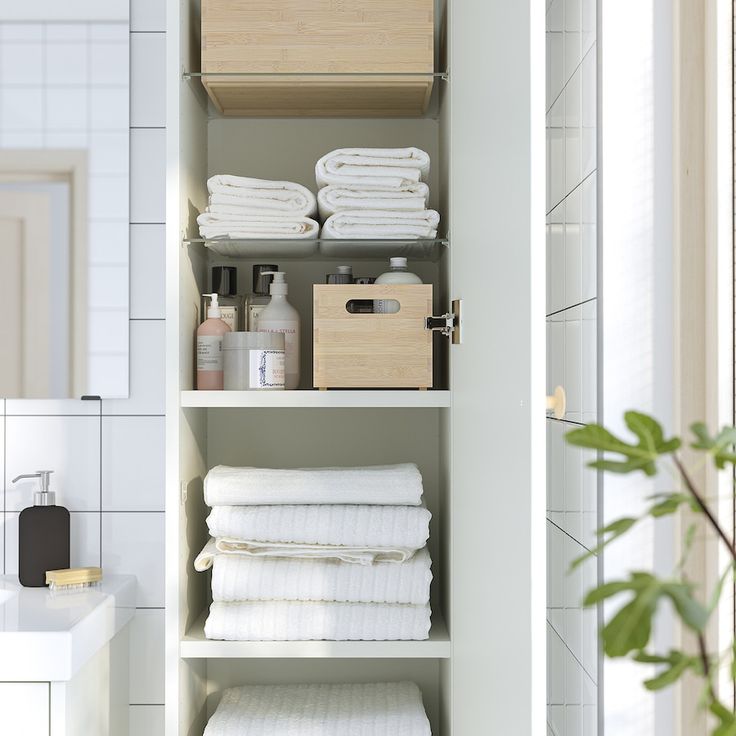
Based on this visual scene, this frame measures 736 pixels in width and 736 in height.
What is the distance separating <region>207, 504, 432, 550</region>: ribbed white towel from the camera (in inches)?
52.2

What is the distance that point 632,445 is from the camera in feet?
1.15

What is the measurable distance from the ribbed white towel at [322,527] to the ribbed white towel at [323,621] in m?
0.10

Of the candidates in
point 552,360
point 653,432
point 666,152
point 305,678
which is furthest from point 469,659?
point 653,432

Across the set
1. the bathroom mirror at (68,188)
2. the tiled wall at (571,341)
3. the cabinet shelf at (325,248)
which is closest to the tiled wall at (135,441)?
the bathroom mirror at (68,188)

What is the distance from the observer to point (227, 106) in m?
1.51

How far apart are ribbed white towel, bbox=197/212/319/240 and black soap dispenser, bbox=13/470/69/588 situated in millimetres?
559

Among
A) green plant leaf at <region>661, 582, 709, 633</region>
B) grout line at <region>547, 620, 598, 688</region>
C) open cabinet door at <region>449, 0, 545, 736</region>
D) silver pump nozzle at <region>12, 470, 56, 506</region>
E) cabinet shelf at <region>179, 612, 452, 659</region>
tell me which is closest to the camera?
green plant leaf at <region>661, 582, 709, 633</region>

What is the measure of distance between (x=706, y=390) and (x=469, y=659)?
1.65ft

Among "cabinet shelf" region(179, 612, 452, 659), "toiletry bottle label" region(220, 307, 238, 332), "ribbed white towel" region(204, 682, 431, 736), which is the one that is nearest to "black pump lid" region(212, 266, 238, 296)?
"toiletry bottle label" region(220, 307, 238, 332)

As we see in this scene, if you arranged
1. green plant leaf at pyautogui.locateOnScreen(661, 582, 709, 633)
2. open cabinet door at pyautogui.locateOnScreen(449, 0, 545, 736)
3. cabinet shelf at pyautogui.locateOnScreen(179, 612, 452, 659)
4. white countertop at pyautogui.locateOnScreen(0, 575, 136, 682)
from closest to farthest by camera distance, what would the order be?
green plant leaf at pyautogui.locateOnScreen(661, 582, 709, 633) < open cabinet door at pyautogui.locateOnScreen(449, 0, 545, 736) < white countertop at pyautogui.locateOnScreen(0, 575, 136, 682) < cabinet shelf at pyautogui.locateOnScreen(179, 612, 452, 659)

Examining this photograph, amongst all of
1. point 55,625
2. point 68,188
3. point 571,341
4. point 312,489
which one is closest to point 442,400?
point 312,489

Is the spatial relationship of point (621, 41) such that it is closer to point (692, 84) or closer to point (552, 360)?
point (692, 84)

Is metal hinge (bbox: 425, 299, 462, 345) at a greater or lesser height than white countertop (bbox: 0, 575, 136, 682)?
greater

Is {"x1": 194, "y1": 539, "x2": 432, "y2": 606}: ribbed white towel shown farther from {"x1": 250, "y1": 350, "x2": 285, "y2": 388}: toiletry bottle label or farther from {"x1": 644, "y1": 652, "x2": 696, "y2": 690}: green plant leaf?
{"x1": 644, "y1": 652, "x2": 696, "y2": 690}: green plant leaf
